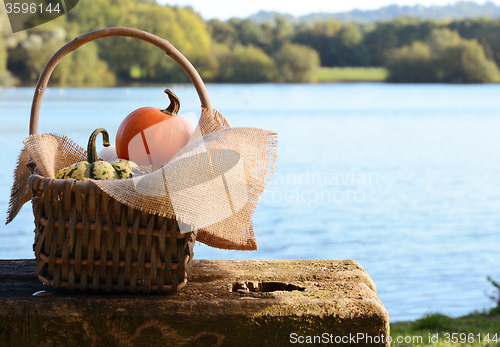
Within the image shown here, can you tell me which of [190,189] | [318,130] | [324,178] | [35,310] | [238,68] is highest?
[238,68]

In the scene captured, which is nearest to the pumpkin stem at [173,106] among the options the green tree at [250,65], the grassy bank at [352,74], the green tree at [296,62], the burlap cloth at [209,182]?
the burlap cloth at [209,182]

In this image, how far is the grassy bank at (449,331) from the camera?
2688mm

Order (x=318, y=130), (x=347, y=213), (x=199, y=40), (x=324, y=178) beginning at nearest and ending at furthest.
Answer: (x=347, y=213) < (x=324, y=178) < (x=318, y=130) < (x=199, y=40)

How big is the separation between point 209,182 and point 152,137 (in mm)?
314

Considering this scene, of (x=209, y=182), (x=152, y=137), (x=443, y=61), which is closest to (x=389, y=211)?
(x=152, y=137)

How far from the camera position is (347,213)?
738 centimetres

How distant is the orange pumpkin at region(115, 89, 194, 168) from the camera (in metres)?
1.35

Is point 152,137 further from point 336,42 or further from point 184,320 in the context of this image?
point 336,42

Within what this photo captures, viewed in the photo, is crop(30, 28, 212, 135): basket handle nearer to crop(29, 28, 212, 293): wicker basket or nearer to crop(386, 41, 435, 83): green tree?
crop(29, 28, 212, 293): wicker basket

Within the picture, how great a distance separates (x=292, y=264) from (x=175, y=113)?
1.74 feet

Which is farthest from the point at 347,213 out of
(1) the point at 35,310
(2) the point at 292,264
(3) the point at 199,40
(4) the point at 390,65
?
(4) the point at 390,65

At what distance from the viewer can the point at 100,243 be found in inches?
42.5

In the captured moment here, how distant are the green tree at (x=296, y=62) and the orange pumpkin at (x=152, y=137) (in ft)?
160

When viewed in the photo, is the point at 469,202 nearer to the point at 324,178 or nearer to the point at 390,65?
the point at 324,178
